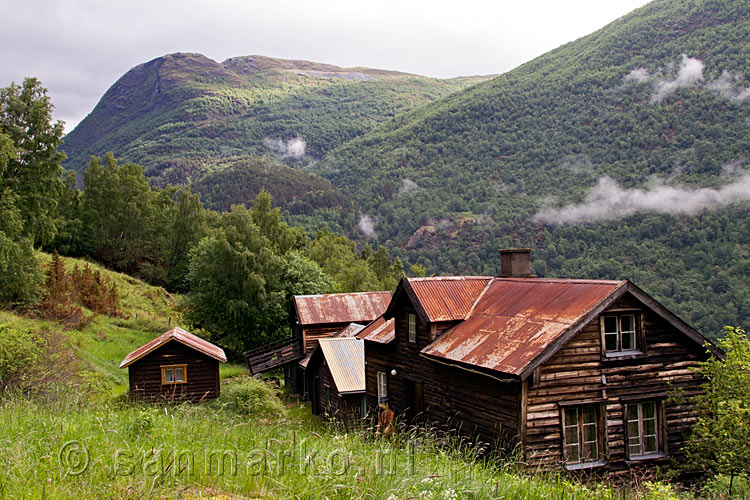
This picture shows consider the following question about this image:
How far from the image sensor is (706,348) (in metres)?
15.5

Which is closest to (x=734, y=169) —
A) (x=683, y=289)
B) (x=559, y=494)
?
(x=683, y=289)

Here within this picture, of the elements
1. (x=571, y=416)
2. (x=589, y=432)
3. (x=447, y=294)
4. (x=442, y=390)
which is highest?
(x=447, y=294)

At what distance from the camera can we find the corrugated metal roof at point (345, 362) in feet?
86.0

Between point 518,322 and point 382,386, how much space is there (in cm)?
812

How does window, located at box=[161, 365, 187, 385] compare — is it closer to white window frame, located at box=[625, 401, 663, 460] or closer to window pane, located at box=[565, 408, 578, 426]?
window pane, located at box=[565, 408, 578, 426]

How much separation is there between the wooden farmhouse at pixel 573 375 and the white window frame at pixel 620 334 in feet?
0.09

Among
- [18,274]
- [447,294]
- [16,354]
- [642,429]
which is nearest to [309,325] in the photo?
[18,274]

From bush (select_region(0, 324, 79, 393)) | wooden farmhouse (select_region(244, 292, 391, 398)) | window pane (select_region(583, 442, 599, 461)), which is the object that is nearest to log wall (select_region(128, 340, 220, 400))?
wooden farmhouse (select_region(244, 292, 391, 398))

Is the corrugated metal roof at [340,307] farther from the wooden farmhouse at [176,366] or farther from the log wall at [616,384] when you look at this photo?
the log wall at [616,384]

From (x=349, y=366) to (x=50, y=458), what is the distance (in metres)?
23.5

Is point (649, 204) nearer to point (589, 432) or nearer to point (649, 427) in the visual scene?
point (649, 427)

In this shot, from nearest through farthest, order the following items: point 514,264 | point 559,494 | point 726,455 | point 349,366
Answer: point 559,494
point 726,455
point 514,264
point 349,366

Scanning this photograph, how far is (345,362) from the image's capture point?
2767 centimetres

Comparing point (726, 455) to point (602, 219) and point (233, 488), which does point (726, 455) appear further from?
point (602, 219)
